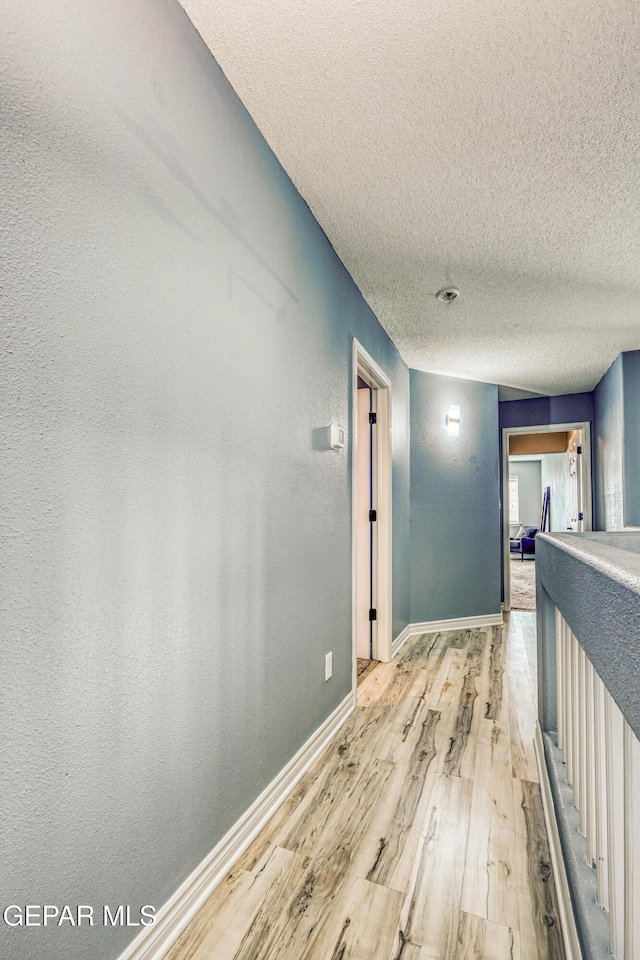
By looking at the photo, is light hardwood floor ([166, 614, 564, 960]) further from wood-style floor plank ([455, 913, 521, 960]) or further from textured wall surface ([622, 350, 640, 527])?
textured wall surface ([622, 350, 640, 527])

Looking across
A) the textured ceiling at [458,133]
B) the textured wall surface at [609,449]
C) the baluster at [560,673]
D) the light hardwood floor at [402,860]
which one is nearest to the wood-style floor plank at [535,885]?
the light hardwood floor at [402,860]

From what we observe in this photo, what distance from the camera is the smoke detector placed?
109 inches

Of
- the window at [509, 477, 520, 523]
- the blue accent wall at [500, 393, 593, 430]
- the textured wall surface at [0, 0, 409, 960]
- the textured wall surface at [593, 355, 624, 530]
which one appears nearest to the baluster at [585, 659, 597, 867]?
the textured wall surface at [0, 0, 409, 960]

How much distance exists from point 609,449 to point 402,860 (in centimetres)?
397

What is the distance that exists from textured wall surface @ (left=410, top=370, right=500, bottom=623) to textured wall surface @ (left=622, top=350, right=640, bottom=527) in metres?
1.18

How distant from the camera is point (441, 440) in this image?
4.29m

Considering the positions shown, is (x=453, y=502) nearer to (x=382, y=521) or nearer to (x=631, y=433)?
(x=382, y=521)

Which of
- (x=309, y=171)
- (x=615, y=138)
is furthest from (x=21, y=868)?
(x=615, y=138)

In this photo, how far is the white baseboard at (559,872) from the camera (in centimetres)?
109

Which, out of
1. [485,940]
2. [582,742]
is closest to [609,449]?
[582,742]

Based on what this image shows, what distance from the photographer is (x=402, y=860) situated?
149 cm

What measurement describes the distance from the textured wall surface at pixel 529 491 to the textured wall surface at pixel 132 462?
36.9ft

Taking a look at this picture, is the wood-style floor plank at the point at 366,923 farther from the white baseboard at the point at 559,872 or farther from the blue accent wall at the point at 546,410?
the blue accent wall at the point at 546,410

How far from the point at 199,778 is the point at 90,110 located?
1607mm
